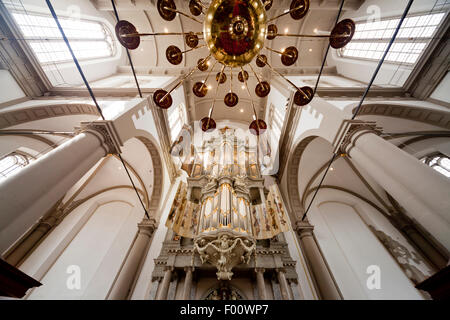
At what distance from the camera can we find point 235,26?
8.16 ft

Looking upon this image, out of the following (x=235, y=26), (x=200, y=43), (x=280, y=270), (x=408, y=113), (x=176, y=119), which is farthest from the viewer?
(x=200, y=43)

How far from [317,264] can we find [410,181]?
4.01 meters

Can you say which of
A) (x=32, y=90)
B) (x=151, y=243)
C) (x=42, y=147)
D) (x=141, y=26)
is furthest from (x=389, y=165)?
(x=141, y=26)

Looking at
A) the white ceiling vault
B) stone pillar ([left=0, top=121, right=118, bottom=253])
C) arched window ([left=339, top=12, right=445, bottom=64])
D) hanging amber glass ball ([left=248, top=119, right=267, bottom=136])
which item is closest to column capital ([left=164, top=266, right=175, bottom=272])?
stone pillar ([left=0, top=121, right=118, bottom=253])

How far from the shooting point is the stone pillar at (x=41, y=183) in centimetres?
239

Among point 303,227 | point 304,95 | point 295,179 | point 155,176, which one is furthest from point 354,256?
point 155,176

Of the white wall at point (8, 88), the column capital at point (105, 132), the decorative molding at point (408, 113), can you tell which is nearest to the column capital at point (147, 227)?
the column capital at point (105, 132)

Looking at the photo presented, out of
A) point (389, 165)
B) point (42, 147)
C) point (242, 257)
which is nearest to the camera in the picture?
point (389, 165)

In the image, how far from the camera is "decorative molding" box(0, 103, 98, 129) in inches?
214

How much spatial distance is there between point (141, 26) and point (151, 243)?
12.6 m

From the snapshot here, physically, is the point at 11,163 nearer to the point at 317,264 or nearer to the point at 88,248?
the point at 88,248
